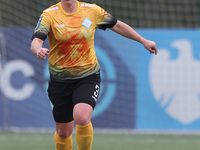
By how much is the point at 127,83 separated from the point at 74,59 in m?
4.76

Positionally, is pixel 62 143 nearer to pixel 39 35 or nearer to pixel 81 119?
pixel 81 119

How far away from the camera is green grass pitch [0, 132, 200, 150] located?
8094mm

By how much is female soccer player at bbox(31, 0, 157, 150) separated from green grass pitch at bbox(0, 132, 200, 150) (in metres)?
2.42

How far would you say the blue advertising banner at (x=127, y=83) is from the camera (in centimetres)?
1020

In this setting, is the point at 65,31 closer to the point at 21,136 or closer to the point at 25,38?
the point at 21,136

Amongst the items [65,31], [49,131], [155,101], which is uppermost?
[65,31]

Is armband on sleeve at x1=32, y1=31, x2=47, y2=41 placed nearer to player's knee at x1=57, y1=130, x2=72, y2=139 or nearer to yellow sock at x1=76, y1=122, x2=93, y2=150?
yellow sock at x1=76, y1=122, x2=93, y2=150

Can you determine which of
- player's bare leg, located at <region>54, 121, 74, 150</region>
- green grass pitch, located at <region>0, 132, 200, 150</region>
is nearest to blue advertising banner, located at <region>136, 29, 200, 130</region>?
green grass pitch, located at <region>0, 132, 200, 150</region>

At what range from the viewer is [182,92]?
10.2m

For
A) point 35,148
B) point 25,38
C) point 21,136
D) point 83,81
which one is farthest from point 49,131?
point 83,81

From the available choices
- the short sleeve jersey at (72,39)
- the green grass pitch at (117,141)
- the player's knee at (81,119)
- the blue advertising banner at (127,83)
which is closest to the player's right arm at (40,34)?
the short sleeve jersey at (72,39)

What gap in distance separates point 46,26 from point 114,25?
2.77ft

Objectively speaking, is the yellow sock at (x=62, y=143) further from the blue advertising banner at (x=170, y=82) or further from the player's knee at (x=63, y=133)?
the blue advertising banner at (x=170, y=82)

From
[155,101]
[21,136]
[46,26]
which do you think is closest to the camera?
[46,26]
